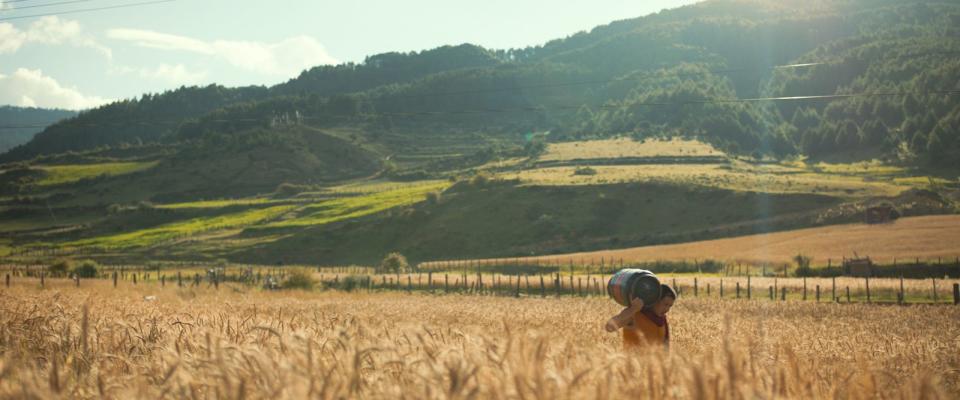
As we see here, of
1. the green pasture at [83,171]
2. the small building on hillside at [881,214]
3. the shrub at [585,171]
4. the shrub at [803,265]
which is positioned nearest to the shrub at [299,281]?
the shrub at [803,265]

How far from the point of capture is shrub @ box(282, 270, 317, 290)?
182 ft

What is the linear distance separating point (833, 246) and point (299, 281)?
43728 mm

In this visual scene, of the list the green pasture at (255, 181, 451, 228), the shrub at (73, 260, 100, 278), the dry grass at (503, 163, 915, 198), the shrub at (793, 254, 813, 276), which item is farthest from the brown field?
the green pasture at (255, 181, 451, 228)

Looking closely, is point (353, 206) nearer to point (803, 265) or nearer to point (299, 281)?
point (299, 281)

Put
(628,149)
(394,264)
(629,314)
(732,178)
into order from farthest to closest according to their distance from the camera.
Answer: (628,149) → (732,178) → (394,264) → (629,314)

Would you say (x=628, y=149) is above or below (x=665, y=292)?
below

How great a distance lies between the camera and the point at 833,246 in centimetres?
7169

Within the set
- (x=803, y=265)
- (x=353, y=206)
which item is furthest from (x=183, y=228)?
(x=803, y=265)

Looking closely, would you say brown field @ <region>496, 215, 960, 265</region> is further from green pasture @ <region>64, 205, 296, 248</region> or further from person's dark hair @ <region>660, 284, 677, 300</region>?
green pasture @ <region>64, 205, 296, 248</region>

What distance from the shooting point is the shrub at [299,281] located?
5550 centimetres

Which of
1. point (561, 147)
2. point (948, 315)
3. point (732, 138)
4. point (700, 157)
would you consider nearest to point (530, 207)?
point (700, 157)

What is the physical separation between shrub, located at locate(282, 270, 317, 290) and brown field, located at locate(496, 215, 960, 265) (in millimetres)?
29857

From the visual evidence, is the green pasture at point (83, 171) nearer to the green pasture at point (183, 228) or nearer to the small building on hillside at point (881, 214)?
the green pasture at point (183, 228)

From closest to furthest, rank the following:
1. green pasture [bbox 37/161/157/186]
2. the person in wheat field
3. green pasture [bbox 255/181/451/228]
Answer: the person in wheat field → green pasture [bbox 255/181/451/228] → green pasture [bbox 37/161/157/186]
